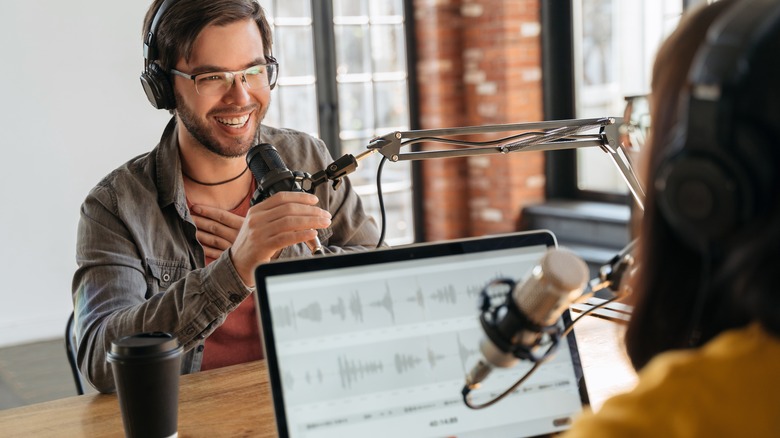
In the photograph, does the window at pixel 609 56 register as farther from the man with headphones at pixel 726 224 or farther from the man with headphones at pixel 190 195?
the man with headphones at pixel 726 224

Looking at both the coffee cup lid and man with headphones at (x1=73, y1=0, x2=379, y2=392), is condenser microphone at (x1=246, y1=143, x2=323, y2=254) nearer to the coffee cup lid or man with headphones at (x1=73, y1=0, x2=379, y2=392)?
man with headphones at (x1=73, y1=0, x2=379, y2=392)

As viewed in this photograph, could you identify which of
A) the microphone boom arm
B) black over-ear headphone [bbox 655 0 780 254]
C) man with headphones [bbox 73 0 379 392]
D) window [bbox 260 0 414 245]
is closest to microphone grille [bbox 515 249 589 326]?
black over-ear headphone [bbox 655 0 780 254]

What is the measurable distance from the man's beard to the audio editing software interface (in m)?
0.90

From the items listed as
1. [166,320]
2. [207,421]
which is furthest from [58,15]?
[207,421]

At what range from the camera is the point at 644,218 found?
0.69 metres

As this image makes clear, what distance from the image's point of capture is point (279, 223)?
4.36ft

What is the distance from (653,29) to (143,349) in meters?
3.65

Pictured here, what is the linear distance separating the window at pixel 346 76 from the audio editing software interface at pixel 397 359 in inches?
145

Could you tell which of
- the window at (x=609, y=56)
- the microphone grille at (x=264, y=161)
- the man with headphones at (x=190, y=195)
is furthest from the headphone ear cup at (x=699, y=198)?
the window at (x=609, y=56)

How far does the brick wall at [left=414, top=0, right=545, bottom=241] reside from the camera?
15.0ft

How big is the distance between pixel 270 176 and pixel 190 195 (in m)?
0.56

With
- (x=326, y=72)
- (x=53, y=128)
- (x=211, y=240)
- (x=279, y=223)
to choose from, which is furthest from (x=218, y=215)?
(x=326, y=72)

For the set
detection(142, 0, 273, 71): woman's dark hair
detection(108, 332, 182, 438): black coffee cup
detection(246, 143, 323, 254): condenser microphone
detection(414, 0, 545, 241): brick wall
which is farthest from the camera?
detection(414, 0, 545, 241): brick wall

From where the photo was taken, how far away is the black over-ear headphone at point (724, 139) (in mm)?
549
